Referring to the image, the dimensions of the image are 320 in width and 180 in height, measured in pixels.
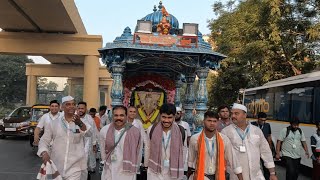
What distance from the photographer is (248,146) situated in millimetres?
5359

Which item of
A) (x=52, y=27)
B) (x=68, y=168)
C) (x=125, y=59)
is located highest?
(x=52, y=27)

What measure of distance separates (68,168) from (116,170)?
62cm

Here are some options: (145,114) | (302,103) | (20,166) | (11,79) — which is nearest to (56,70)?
(11,79)

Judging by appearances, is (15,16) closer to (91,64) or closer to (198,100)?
(91,64)

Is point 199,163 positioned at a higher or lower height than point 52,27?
lower

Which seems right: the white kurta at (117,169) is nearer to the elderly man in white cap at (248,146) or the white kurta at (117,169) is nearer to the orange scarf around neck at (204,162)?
the orange scarf around neck at (204,162)

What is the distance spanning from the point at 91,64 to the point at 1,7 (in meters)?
6.83

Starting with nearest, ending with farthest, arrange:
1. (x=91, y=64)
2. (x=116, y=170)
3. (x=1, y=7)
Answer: (x=116, y=170) → (x=1, y=7) → (x=91, y=64)

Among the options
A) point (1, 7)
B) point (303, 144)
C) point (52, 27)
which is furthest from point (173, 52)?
point (52, 27)

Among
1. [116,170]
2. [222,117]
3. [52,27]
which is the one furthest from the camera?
[52,27]

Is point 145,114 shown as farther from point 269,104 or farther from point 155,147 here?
point 155,147

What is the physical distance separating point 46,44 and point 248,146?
21.3m

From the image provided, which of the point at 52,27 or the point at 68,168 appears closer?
the point at 68,168

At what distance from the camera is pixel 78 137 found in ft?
18.0
